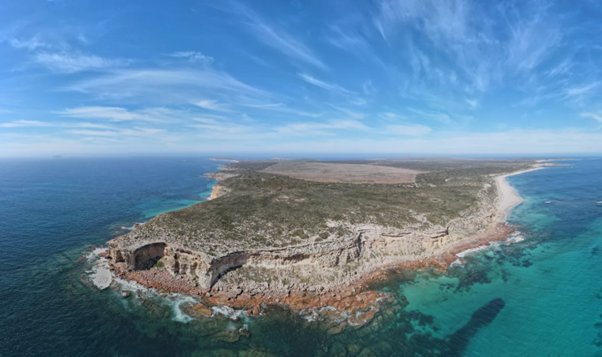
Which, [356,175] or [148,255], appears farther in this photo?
[356,175]

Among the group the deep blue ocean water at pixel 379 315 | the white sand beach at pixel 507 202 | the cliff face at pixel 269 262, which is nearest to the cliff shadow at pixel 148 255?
the cliff face at pixel 269 262

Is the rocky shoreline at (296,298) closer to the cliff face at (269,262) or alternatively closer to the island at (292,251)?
the island at (292,251)

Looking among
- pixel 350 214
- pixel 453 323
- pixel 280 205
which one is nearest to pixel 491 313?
pixel 453 323

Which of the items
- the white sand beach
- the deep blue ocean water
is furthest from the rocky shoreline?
the white sand beach

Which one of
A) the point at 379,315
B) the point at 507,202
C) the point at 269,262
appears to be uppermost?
the point at 507,202

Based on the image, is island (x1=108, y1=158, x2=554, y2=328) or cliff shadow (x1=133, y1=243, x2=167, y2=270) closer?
island (x1=108, y1=158, x2=554, y2=328)

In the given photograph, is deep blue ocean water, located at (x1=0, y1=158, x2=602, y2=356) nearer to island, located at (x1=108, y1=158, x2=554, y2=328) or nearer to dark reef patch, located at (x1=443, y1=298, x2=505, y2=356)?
dark reef patch, located at (x1=443, y1=298, x2=505, y2=356)

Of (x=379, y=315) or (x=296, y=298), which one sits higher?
(x=296, y=298)

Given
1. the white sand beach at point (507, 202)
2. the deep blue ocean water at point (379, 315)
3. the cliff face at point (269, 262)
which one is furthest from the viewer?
the white sand beach at point (507, 202)

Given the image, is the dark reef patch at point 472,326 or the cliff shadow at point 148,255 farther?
the cliff shadow at point 148,255

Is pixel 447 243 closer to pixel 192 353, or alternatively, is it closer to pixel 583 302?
pixel 583 302

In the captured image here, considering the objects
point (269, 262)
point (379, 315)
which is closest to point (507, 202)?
point (379, 315)

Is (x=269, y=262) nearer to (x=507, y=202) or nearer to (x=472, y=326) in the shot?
(x=472, y=326)

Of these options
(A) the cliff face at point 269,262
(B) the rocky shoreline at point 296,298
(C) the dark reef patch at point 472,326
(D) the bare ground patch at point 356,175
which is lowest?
(C) the dark reef patch at point 472,326
